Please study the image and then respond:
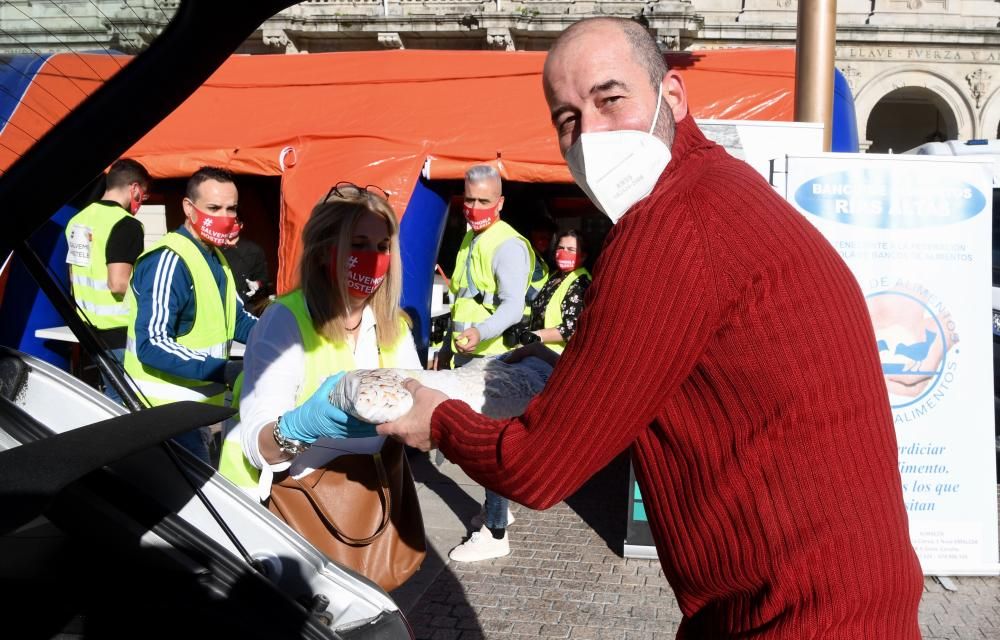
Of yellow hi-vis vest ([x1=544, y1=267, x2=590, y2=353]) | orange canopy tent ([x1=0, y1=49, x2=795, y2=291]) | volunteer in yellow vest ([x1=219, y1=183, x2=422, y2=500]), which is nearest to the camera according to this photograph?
volunteer in yellow vest ([x1=219, y1=183, x2=422, y2=500])

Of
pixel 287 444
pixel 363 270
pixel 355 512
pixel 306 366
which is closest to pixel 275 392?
pixel 306 366

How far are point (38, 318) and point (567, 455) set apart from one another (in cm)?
645

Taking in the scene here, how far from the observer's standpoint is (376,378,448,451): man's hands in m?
1.56

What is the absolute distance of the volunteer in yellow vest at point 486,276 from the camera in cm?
542

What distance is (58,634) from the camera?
4.66ft

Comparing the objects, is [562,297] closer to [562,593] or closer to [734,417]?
[562,593]

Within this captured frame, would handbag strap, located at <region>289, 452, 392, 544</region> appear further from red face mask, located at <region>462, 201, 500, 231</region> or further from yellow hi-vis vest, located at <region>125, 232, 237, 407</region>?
red face mask, located at <region>462, 201, 500, 231</region>

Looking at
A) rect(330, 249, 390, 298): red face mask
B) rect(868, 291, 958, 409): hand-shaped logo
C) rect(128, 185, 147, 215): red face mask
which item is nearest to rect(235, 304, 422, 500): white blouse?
rect(330, 249, 390, 298): red face mask

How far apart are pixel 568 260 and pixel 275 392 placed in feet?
12.8

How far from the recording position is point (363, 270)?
2779 mm

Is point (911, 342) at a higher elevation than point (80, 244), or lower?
lower

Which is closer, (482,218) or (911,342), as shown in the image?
(911,342)

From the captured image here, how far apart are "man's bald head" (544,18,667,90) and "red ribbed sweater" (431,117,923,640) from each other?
0.23 m

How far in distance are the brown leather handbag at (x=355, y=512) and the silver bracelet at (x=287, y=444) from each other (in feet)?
0.61
